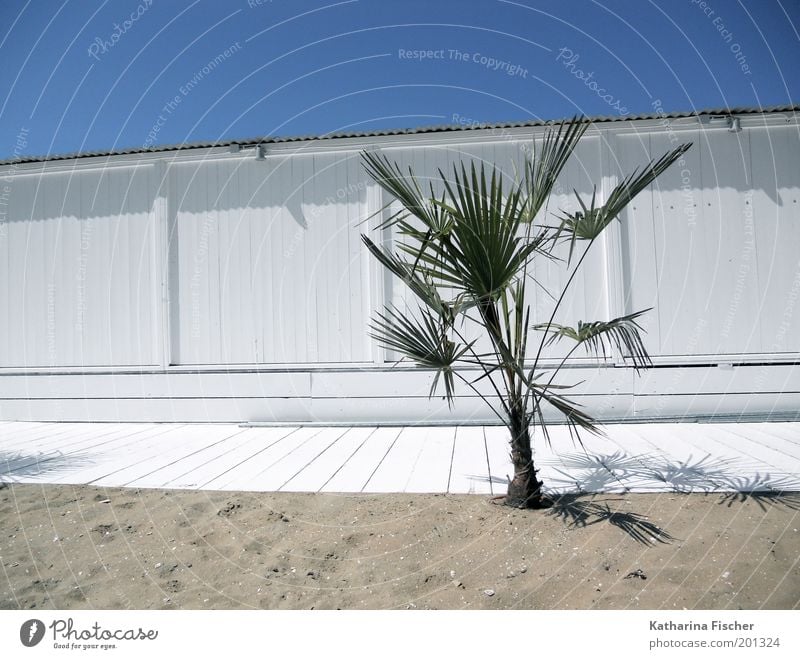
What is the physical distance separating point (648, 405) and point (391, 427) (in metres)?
2.70

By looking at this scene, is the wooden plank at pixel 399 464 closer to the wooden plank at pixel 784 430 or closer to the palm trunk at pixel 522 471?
the palm trunk at pixel 522 471

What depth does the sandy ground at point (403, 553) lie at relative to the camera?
221 centimetres

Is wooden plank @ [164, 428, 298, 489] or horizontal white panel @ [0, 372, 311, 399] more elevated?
horizontal white panel @ [0, 372, 311, 399]

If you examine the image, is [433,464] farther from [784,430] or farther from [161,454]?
[784,430]

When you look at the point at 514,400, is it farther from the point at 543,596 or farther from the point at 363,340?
the point at 363,340

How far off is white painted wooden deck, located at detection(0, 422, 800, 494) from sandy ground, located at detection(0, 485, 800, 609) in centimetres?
37

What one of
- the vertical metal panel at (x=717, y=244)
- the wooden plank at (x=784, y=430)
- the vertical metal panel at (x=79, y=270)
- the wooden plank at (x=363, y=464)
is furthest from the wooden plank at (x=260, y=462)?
the wooden plank at (x=784, y=430)

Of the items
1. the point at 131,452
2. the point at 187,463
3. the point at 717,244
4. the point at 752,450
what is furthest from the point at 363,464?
the point at 717,244

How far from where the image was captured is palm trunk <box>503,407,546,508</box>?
2.99 metres

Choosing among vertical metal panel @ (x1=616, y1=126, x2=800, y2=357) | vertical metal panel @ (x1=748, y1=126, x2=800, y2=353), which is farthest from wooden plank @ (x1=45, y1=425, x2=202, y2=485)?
vertical metal panel @ (x1=748, y1=126, x2=800, y2=353)

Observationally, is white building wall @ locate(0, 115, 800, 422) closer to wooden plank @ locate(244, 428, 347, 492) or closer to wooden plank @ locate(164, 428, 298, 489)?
wooden plank @ locate(164, 428, 298, 489)
